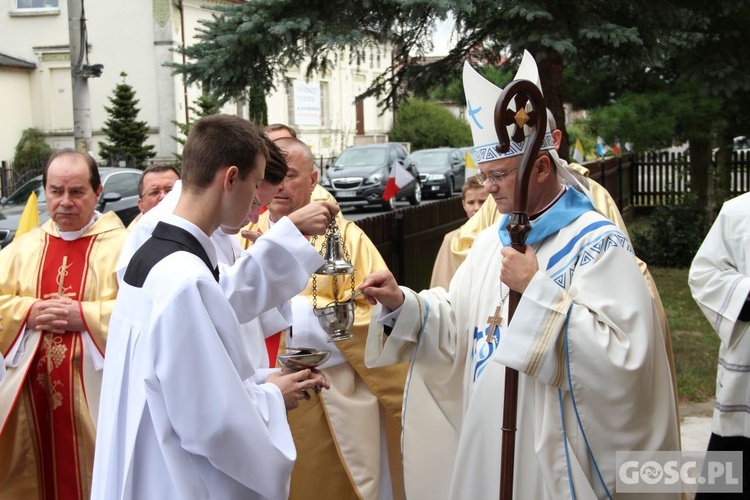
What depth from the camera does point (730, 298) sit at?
413cm

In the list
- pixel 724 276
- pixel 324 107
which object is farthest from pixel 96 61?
pixel 724 276

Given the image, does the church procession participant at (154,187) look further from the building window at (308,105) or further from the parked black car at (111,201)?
the building window at (308,105)

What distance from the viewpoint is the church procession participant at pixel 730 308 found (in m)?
4.12

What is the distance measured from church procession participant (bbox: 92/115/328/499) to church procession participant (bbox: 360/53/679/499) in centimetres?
85

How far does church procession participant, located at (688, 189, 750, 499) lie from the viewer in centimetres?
412

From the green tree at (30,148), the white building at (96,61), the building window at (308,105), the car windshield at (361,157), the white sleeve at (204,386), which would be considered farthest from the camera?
the building window at (308,105)

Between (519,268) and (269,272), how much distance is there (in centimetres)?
80

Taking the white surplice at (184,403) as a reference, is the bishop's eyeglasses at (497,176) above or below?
above

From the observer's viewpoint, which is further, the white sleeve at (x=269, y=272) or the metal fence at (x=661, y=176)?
the metal fence at (x=661, y=176)

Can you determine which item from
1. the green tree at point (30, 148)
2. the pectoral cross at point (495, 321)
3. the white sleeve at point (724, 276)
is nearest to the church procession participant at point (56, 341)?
the pectoral cross at point (495, 321)

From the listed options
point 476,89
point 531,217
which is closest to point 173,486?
point 531,217

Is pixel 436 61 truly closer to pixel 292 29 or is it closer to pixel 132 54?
pixel 292 29

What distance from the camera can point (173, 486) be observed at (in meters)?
2.33

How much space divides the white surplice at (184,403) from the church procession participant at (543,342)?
2.90 ft
